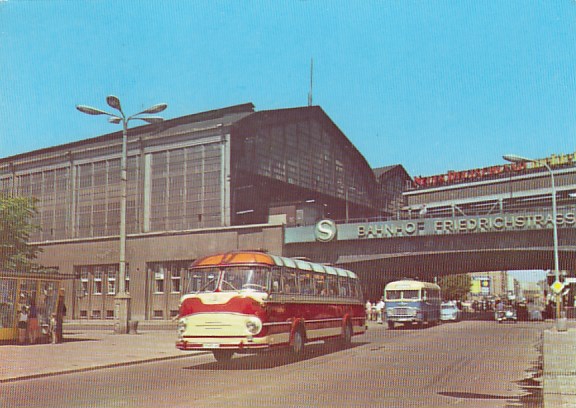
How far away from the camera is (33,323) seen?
76.6 ft

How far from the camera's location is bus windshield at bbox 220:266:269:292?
16.4 meters

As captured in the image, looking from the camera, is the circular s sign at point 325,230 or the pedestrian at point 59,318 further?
the circular s sign at point 325,230

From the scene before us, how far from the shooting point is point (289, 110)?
52.7 metres

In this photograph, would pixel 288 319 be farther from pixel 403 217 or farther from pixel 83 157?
pixel 83 157

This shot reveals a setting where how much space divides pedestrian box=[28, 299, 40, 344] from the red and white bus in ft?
29.1

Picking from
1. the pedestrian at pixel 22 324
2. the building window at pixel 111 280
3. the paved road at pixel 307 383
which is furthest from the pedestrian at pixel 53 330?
the building window at pixel 111 280

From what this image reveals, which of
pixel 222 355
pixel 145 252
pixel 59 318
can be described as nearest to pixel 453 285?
pixel 145 252

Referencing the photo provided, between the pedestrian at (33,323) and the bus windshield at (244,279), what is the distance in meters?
10.0

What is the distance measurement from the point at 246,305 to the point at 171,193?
34562 millimetres

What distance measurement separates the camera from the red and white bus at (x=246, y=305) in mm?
15812

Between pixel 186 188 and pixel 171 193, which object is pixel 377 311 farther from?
pixel 171 193

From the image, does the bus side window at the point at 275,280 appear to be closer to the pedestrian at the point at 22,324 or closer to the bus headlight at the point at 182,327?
the bus headlight at the point at 182,327

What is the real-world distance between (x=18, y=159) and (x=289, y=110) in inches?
963

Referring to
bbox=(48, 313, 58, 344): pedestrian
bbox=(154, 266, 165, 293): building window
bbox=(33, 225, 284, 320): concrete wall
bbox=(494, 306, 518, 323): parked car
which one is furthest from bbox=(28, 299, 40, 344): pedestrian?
bbox=(494, 306, 518, 323): parked car
